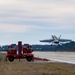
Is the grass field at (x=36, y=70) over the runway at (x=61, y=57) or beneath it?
beneath

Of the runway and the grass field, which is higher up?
the runway

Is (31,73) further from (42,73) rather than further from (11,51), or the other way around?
(11,51)

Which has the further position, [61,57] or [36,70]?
[61,57]

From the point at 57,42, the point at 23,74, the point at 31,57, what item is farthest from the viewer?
the point at 57,42

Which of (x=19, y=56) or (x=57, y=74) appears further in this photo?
(x=19, y=56)

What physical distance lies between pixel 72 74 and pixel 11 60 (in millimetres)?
23070

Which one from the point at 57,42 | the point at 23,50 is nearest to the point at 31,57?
the point at 23,50

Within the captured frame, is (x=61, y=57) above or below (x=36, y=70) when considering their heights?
above

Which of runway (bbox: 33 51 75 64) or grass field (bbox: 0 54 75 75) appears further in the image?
runway (bbox: 33 51 75 64)

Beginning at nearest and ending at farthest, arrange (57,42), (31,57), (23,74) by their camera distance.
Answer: (23,74)
(31,57)
(57,42)

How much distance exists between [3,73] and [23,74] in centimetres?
180

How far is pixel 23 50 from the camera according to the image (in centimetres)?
5191

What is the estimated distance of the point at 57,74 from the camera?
28.7 metres

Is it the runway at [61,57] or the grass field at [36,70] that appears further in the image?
the runway at [61,57]
